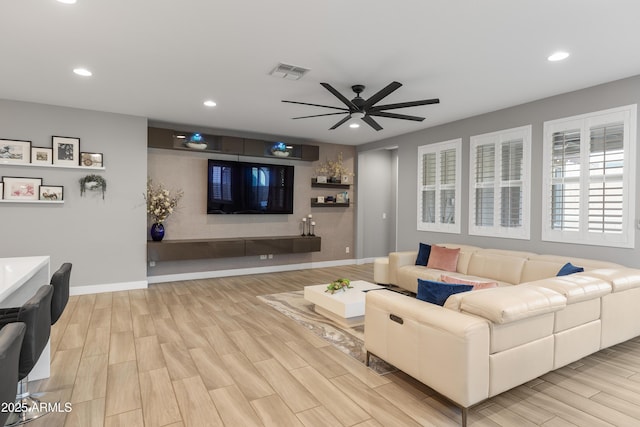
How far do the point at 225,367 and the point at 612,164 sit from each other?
458 cm

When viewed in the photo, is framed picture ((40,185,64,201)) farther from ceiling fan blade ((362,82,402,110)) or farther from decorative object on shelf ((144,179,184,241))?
ceiling fan blade ((362,82,402,110))

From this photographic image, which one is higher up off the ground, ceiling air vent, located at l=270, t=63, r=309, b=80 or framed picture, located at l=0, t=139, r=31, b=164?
ceiling air vent, located at l=270, t=63, r=309, b=80

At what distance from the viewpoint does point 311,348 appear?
3312mm

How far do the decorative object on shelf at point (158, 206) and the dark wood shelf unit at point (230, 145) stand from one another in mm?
713

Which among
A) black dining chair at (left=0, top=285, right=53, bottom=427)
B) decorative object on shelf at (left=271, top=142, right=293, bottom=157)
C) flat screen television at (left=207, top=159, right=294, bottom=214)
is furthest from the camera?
decorative object on shelf at (left=271, top=142, right=293, bottom=157)

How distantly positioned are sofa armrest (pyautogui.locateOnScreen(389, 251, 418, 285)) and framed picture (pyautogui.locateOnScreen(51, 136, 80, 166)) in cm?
497

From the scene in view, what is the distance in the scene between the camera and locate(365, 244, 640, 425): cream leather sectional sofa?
2.08 meters

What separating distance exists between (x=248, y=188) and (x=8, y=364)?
5556 mm

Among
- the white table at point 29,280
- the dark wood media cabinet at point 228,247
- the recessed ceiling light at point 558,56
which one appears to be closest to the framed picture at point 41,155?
the dark wood media cabinet at point 228,247

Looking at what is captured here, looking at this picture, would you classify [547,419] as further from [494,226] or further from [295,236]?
[295,236]

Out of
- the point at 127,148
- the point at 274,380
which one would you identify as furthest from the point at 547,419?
the point at 127,148

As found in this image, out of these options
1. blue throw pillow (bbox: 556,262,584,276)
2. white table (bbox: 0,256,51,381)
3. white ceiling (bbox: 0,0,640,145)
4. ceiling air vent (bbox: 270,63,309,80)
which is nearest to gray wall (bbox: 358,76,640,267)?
white ceiling (bbox: 0,0,640,145)

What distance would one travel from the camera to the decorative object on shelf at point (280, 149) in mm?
6883

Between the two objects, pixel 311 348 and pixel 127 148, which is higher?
pixel 127 148
